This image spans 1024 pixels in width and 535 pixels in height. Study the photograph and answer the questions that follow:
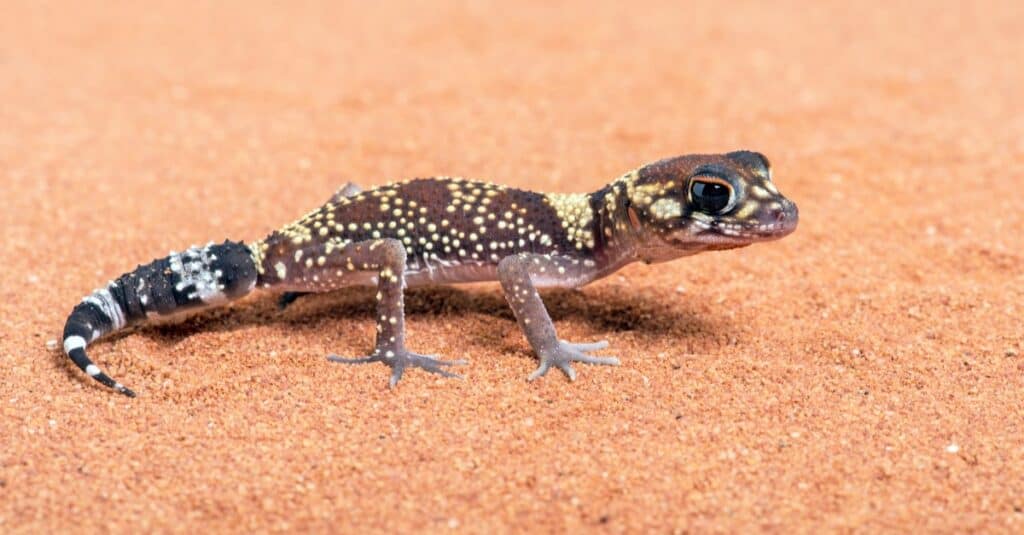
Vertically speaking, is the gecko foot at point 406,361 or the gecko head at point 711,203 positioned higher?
the gecko head at point 711,203

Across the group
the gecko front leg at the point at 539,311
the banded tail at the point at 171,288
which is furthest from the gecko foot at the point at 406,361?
the banded tail at the point at 171,288

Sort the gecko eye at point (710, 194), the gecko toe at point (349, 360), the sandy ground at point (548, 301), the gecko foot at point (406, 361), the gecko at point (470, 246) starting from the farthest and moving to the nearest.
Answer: the gecko toe at point (349, 360) < the gecko foot at point (406, 361) < the gecko at point (470, 246) < the gecko eye at point (710, 194) < the sandy ground at point (548, 301)

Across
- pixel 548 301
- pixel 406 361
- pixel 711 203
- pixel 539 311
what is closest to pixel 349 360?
pixel 406 361

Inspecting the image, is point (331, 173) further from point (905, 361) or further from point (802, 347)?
point (905, 361)

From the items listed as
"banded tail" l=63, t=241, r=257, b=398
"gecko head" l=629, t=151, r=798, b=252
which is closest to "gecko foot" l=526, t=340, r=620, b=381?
"gecko head" l=629, t=151, r=798, b=252

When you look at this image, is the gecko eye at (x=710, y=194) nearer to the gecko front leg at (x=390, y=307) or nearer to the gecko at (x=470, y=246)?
the gecko at (x=470, y=246)

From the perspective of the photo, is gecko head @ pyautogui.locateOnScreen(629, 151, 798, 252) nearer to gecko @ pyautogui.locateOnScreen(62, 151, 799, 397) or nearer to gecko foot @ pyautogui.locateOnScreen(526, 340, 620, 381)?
gecko @ pyautogui.locateOnScreen(62, 151, 799, 397)
